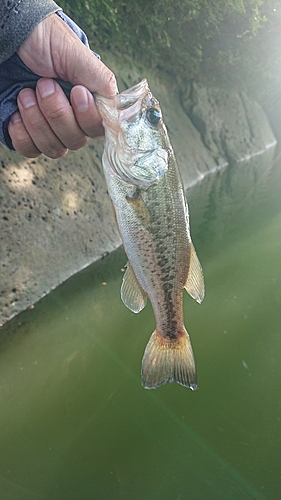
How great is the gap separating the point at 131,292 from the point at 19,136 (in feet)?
3.11

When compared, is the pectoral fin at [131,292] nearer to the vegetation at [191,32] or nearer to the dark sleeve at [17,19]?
the dark sleeve at [17,19]

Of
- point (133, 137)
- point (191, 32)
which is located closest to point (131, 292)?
point (133, 137)

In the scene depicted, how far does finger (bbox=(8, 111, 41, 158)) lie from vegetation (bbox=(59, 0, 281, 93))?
243 inches

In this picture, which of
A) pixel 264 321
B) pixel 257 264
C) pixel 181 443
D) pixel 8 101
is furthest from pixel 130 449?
pixel 257 264

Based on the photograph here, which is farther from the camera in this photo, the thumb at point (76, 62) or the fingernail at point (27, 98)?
the fingernail at point (27, 98)

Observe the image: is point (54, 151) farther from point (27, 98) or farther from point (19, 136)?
Result: point (27, 98)

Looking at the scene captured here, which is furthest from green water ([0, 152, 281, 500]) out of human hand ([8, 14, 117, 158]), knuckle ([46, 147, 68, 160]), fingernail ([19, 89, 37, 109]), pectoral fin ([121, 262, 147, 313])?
fingernail ([19, 89, 37, 109])

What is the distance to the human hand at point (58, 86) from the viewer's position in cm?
177

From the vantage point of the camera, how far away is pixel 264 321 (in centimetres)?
488

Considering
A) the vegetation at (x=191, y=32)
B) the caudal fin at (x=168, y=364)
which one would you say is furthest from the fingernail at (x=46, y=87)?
the vegetation at (x=191, y=32)

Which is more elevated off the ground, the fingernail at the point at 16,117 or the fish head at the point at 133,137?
the fingernail at the point at 16,117

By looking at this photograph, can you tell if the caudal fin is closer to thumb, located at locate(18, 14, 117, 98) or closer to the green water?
thumb, located at locate(18, 14, 117, 98)

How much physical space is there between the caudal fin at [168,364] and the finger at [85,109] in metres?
1.12

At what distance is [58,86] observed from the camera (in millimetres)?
1856
